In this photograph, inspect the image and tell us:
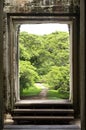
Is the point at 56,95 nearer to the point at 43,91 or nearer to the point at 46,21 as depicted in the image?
the point at 43,91

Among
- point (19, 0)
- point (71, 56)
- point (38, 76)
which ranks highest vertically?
point (19, 0)

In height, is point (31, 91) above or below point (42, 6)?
below

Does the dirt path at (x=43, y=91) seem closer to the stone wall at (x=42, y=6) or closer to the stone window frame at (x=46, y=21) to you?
the stone window frame at (x=46, y=21)

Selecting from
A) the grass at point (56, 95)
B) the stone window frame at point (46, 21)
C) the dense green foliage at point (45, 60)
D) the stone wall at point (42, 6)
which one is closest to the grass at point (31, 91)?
the dense green foliage at point (45, 60)

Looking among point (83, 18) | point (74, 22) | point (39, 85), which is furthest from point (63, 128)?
point (39, 85)

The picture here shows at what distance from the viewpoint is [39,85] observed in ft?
29.5

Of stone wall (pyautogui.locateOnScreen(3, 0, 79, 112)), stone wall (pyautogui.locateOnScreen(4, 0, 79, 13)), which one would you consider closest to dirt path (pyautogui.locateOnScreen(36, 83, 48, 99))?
stone wall (pyautogui.locateOnScreen(3, 0, 79, 112))

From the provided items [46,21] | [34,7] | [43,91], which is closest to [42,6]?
[34,7]

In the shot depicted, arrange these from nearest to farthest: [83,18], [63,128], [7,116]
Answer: [83,18]
[63,128]
[7,116]

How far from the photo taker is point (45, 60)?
9398mm

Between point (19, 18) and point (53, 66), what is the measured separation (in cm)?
252

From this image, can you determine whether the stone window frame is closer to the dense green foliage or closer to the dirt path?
the dirt path

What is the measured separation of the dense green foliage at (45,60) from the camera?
8.70 m

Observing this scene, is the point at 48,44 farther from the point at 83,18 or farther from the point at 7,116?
the point at 83,18
